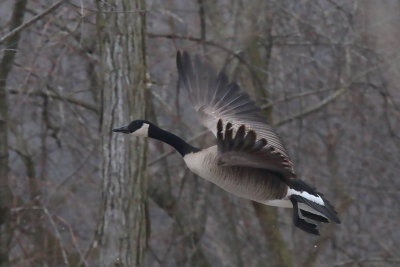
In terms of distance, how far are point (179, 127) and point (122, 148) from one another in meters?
2.43

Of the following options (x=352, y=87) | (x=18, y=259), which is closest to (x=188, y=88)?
(x=18, y=259)

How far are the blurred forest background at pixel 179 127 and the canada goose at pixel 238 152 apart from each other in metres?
0.78

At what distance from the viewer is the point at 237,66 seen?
26.5 ft

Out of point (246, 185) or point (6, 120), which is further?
point (6, 120)

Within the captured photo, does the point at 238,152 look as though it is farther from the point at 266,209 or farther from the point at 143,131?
the point at 266,209

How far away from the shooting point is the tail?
464 centimetres


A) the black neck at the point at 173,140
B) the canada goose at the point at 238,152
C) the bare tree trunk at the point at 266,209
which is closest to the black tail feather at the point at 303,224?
the canada goose at the point at 238,152

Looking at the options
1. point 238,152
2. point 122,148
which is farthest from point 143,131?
point 238,152

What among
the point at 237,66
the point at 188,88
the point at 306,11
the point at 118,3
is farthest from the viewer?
the point at 306,11

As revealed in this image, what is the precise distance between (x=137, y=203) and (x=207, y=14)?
9.83ft

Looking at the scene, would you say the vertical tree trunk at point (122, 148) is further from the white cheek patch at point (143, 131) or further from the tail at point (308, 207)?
the tail at point (308, 207)

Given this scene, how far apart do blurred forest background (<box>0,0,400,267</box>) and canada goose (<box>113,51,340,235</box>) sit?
784 millimetres

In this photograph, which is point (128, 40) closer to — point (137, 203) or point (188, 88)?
point (188, 88)

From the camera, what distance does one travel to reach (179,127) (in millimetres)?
8211
